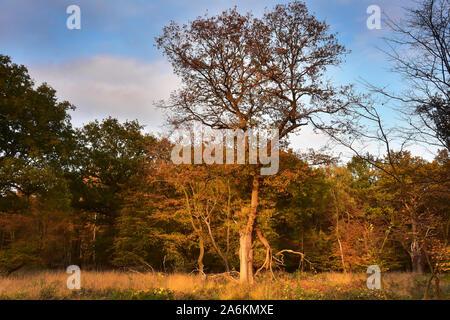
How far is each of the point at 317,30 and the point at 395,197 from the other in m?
7.17

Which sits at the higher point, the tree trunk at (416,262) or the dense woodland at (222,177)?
the dense woodland at (222,177)

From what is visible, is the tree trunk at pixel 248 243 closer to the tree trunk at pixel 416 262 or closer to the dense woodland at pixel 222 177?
the dense woodland at pixel 222 177

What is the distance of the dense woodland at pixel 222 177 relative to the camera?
31.5 ft

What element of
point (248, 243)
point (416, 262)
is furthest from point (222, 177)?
point (416, 262)

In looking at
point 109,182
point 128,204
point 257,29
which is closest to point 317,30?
point 257,29

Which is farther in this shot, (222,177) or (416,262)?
(416,262)

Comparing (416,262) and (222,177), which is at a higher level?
(222,177)

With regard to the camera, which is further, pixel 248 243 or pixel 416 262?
pixel 416 262

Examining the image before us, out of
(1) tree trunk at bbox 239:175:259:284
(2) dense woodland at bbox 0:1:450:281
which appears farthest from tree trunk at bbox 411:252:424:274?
(1) tree trunk at bbox 239:175:259:284

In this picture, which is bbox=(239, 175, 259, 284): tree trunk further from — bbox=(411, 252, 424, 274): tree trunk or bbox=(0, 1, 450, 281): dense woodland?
bbox=(411, 252, 424, 274): tree trunk

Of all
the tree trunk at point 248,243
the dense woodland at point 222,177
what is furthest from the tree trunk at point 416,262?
the tree trunk at point 248,243

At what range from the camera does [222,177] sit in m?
13.3

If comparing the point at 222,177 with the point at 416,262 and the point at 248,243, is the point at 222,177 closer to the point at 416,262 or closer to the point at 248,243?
the point at 248,243

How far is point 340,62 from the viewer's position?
476 inches
